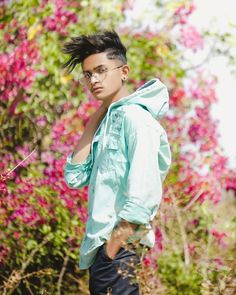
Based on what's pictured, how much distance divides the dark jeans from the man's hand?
0.12 ft

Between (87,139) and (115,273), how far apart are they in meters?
0.69

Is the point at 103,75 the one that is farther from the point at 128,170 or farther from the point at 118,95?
the point at 128,170

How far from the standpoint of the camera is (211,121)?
22.0ft

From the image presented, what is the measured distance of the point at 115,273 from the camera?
266 cm

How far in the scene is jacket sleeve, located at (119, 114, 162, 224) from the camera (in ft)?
8.43

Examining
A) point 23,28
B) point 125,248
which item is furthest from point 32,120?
point 125,248

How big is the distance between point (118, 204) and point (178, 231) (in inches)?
105

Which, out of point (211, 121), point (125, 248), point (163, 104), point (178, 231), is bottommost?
point (178, 231)

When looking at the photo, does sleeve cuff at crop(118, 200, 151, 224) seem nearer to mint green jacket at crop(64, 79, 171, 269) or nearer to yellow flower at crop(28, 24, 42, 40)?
mint green jacket at crop(64, 79, 171, 269)

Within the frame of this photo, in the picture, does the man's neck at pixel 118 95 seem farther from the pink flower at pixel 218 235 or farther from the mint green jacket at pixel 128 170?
the pink flower at pixel 218 235

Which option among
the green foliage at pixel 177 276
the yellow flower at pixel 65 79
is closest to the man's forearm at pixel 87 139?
the green foliage at pixel 177 276

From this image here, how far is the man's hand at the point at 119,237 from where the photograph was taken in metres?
2.56

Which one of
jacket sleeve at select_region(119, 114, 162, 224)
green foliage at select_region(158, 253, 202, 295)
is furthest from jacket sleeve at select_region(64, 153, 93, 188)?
green foliage at select_region(158, 253, 202, 295)

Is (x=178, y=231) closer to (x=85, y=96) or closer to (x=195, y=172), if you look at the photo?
(x=195, y=172)
